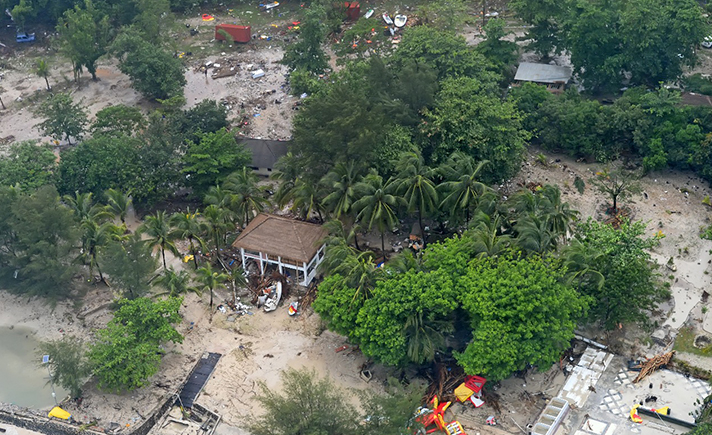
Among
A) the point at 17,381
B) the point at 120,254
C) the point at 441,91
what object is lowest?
the point at 17,381

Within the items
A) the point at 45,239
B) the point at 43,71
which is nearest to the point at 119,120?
the point at 43,71

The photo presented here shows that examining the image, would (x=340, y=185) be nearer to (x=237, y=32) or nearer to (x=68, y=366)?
(x=68, y=366)

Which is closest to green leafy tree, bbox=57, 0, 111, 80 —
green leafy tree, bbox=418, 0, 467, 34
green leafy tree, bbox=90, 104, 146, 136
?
green leafy tree, bbox=90, 104, 146, 136

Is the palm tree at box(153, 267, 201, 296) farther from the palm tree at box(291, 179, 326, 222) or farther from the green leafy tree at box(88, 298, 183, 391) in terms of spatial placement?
the palm tree at box(291, 179, 326, 222)

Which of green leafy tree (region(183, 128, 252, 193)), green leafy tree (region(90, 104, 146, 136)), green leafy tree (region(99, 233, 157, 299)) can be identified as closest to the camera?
green leafy tree (region(99, 233, 157, 299))

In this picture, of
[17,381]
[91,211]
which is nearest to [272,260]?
[91,211]

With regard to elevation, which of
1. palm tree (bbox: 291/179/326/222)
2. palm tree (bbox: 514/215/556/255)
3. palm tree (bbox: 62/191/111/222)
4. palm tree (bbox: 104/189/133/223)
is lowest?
palm tree (bbox: 104/189/133/223)

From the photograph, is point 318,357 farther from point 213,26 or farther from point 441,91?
point 213,26
